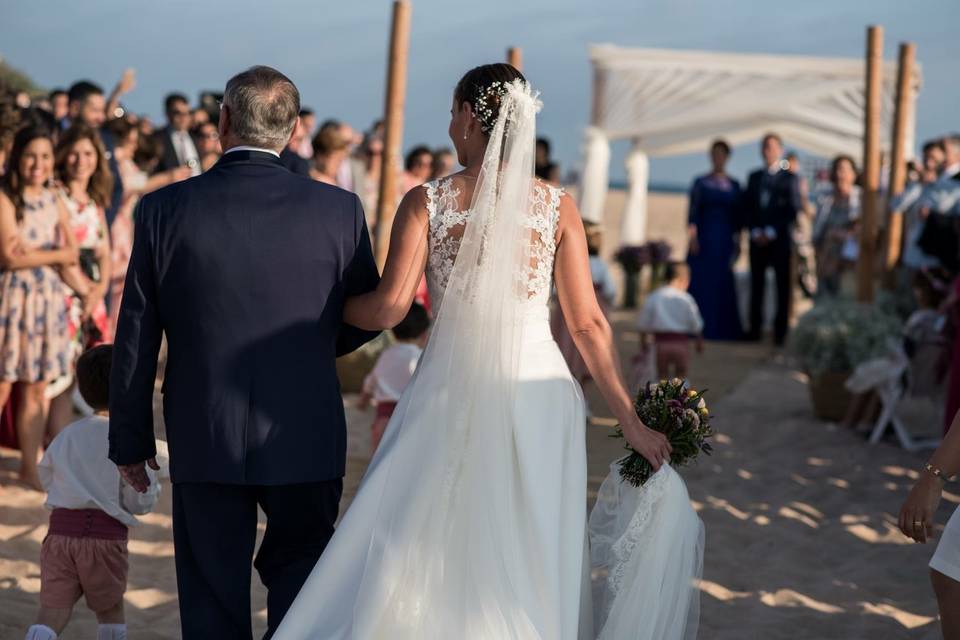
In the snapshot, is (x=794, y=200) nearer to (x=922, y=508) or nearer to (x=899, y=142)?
(x=899, y=142)

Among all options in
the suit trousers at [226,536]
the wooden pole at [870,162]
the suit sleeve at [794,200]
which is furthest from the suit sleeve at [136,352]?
the suit sleeve at [794,200]

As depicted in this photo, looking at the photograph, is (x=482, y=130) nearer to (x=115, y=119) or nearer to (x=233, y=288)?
(x=233, y=288)

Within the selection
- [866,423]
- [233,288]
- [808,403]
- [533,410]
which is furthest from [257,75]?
[808,403]

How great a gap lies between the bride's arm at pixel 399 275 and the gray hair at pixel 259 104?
45 centimetres

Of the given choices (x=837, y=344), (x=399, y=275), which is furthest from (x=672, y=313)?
(x=399, y=275)

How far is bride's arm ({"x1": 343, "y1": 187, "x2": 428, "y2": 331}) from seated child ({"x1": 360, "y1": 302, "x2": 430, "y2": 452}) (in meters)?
2.71

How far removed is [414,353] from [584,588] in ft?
9.21

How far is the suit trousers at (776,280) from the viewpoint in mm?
15344

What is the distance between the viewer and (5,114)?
7.07 metres

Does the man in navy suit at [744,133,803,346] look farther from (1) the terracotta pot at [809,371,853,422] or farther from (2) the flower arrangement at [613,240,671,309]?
(1) the terracotta pot at [809,371,853,422]

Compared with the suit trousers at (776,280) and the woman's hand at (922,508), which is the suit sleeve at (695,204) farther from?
the woman's hand at (922,508)

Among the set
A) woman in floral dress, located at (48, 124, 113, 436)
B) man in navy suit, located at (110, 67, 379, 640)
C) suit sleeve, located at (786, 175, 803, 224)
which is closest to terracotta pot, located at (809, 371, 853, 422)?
suit sleeve, located at (786, 175, 803, 224)

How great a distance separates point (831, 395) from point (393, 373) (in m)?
4.84

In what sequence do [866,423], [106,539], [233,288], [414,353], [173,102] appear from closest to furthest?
A: [233,288], [106,539], [414,353], [866,423], [173,102]
